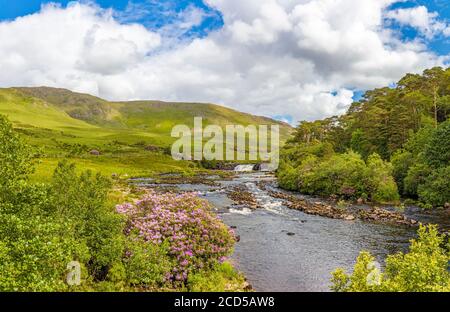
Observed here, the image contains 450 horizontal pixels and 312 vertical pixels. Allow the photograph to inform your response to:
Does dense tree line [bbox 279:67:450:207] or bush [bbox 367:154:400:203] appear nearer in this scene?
dense tree line [bbox 279:67:450:207]

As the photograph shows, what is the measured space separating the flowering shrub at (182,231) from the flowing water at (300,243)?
3.55 metres

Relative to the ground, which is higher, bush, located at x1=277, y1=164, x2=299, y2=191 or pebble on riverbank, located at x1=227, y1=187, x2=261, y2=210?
bush, located at x1=277, y1=164, x2=299, y2=191

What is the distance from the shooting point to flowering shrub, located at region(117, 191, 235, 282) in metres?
20.0

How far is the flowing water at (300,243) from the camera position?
2384 cm

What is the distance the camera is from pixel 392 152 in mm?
86562

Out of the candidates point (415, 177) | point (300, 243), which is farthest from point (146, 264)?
point (415, 177)

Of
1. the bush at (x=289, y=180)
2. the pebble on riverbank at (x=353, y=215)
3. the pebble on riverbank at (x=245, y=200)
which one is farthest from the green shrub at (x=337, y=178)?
the pebble on riverbank at (x=245, y=200)

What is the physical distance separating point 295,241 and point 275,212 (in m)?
14.4

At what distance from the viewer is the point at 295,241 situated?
33.1 meters

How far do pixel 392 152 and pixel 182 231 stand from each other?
254ft

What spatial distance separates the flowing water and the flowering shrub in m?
3.55

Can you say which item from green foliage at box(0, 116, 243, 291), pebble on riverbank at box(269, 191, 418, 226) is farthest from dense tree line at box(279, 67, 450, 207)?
green foliage at box(0, 116, 243, 291)

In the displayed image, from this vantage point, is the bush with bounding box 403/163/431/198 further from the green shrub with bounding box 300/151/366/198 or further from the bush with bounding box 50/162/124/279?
the bush with bounding box 50/162/124/279
